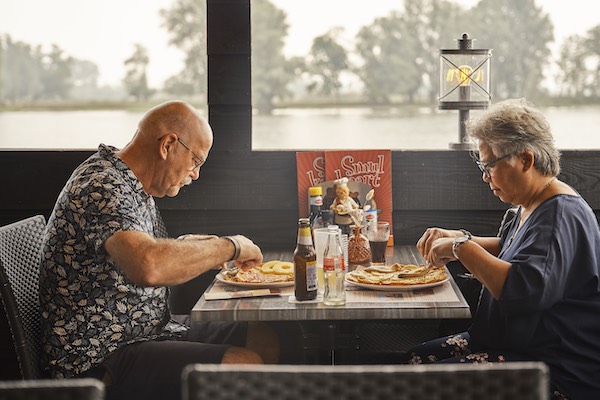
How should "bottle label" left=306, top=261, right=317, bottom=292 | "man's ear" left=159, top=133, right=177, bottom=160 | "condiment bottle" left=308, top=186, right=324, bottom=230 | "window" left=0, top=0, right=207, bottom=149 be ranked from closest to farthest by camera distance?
"bottle label" left=306, top=261, right=317, bottom=292
"man's ear" left=159, top=133, right=177, bottom=160
"condiment bottle" left=308, top=186, right=324, bottom=230
"window" left=0, top=0, right=207, bottom=149

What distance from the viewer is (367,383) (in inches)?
49.1

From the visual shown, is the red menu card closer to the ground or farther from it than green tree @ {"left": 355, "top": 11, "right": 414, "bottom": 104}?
closer to the ground

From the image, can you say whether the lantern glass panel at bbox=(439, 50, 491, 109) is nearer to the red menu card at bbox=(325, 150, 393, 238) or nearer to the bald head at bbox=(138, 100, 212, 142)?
the red menu card at bbox=(325, 150, 393, 238)

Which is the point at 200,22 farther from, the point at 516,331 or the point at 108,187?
the point at 516,331

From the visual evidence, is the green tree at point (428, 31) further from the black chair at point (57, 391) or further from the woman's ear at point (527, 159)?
the black chair at point (57, 391)

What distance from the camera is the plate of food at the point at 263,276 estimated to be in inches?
102

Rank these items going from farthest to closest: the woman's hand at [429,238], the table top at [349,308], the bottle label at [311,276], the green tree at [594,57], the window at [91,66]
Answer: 1. the window at [91,66]
2. the green tree at [594,57]
3. the woman's hand at [429,238]
4. the bottle label at [311,276]
5. the table top at [349,308]

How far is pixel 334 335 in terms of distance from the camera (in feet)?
8.73

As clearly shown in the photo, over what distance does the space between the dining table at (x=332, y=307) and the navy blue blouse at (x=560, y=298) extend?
6.9 inches

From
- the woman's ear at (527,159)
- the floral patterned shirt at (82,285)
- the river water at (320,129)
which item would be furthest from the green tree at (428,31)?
the floral patterned shirt at (82,285)

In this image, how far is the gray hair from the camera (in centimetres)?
253

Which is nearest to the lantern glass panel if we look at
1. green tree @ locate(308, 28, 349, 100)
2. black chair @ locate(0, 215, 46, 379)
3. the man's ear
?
green tree @ locate(308, 28, 349, 100)

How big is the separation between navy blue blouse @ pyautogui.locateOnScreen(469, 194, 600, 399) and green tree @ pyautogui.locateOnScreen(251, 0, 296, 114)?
5.18 feet

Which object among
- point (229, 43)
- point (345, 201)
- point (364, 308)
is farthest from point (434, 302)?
point (229, 43)
